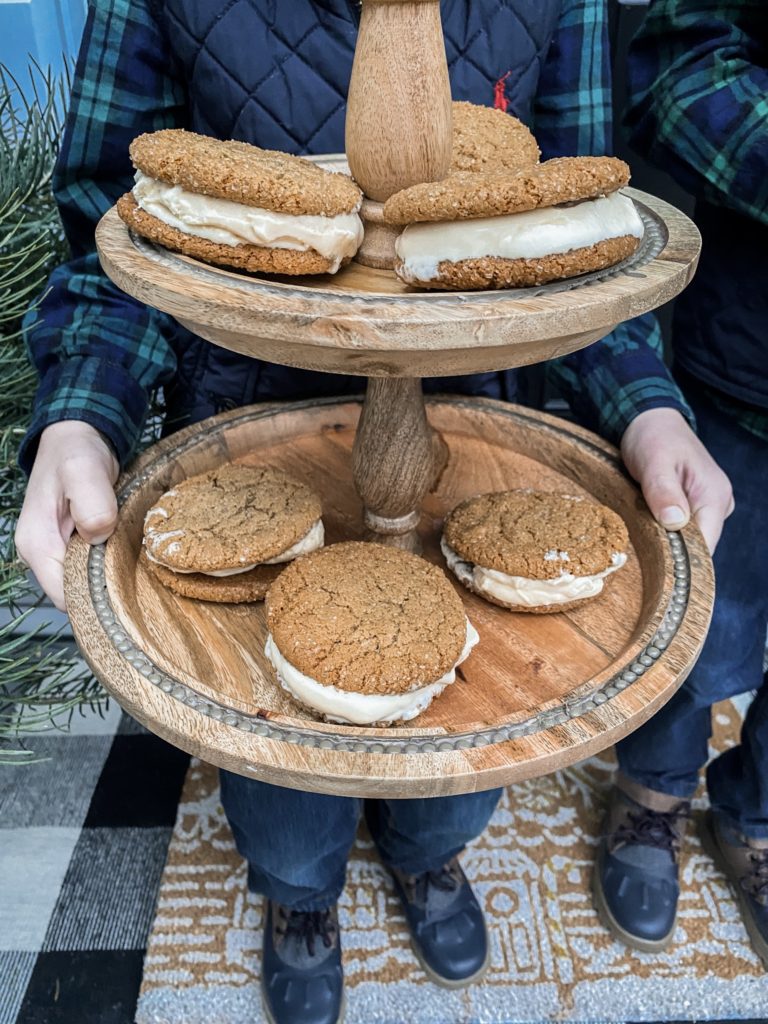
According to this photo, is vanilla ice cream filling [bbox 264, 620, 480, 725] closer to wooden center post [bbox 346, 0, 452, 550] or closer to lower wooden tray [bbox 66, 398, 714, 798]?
lower wooden tray [bbox 66, 398, 714, 798]

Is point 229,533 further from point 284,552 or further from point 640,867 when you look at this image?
point 640,867

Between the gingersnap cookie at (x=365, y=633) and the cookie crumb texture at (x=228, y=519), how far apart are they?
0.14 feet

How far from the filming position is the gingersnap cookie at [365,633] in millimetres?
646

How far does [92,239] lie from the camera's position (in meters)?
0.95

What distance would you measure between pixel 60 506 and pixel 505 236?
0.49 m

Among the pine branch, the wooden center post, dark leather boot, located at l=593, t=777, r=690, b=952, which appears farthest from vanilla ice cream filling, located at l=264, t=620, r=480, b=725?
dark leather boot, located at l=593, t=777, r=690, b=952

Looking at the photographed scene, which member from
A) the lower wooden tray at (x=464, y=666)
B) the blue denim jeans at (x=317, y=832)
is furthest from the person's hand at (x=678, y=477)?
the blue denim jeans at (x=317, y=832)

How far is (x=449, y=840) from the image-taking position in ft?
3.71

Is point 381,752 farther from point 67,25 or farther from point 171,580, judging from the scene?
point 67,25

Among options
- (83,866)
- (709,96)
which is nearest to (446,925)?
(83,866)

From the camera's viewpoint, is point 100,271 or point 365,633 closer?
point 365,633

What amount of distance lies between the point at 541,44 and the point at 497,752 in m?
0.74

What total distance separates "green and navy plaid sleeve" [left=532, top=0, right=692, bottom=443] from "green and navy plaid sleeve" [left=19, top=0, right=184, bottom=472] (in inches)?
16.6

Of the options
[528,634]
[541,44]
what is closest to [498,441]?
[528,634]
